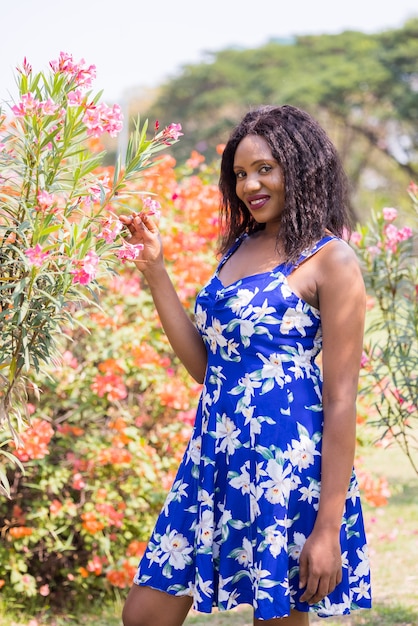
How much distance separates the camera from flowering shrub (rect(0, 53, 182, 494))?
1.88m

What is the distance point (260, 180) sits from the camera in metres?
2.24

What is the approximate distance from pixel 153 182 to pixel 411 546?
251 cm

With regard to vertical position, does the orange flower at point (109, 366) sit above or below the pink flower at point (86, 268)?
above

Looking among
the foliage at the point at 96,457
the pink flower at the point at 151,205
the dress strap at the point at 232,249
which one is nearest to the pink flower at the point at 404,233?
the foliage at the point at 96,457

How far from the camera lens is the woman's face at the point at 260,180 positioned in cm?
223

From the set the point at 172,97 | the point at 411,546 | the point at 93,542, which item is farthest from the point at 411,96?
the point at 93,542

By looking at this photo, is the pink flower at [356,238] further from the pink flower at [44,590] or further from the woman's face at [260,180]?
the pink flower at [44,590]

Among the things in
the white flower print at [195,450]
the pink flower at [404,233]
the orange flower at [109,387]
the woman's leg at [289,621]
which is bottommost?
the woman's leg at [289,621]

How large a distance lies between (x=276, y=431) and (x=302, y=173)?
636 mm

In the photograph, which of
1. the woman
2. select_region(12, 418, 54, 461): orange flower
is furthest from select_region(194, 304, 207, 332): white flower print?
select_region(12, 418, 54, 461): orange flower

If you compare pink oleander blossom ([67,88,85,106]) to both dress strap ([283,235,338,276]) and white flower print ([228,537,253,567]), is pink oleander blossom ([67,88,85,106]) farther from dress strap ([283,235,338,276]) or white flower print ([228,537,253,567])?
white flower print ([228,537,253,567])

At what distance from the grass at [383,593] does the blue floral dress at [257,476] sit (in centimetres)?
176

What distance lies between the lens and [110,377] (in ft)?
12.0

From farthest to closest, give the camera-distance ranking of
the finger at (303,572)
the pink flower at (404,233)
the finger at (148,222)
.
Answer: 1. the pink flower at (404,233)
2. the finger at (148,222)
3. the finger at (303,572)
